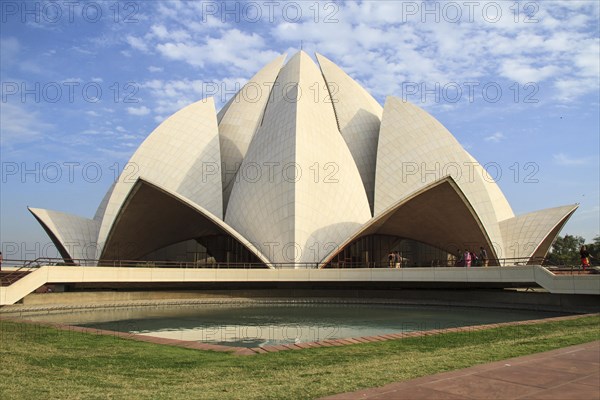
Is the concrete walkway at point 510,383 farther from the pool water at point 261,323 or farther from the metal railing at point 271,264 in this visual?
the metal railing at point 271,264

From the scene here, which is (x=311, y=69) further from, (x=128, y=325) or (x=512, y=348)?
(x=512, y=348)

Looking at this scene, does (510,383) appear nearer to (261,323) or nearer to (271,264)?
(261,323)

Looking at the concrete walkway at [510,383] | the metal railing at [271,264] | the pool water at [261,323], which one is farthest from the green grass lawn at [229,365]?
the metal railing at [271,264]

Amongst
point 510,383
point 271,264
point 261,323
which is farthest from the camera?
point 271,264

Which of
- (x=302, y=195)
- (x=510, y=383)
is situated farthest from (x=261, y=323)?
(x=302, y=195)

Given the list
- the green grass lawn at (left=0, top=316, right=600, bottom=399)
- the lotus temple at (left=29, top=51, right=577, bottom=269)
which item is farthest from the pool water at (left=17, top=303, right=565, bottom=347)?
the lotus temple at (left=29, top=51, right=577, bottom=269)

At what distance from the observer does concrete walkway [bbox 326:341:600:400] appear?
3.67m

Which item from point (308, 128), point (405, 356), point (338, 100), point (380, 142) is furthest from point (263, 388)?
point (338, 100)

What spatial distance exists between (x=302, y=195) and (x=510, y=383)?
21.7 metres

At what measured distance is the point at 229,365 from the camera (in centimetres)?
550

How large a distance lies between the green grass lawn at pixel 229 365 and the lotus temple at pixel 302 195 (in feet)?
53.1

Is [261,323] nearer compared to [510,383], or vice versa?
[510,383]

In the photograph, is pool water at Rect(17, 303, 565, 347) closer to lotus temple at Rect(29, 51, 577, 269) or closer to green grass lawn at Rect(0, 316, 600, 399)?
green grass lawn at Rect(0, 316, 600, 399)

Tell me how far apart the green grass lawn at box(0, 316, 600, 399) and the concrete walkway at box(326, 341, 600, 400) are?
271 millimetres
